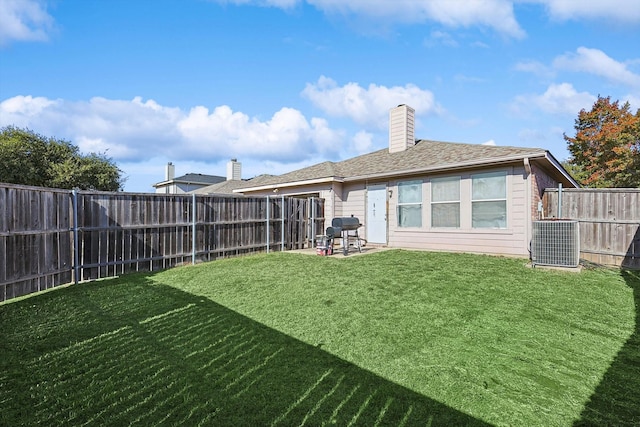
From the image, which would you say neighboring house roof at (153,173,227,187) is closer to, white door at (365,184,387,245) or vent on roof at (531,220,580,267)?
white door at (365,184,387,245)

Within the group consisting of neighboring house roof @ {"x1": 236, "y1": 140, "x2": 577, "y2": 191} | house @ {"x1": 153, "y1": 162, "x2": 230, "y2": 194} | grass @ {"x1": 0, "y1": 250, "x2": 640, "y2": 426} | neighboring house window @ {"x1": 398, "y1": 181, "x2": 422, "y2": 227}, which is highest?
house @ {"x1": 153, "y1": 162, "x2": 230, "y2": 194}

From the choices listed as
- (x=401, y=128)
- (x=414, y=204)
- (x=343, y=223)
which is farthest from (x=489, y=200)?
(x=401, y=128)

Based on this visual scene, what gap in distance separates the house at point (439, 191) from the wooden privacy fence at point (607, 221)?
2.75ft

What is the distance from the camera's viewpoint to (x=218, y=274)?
710 centimetres

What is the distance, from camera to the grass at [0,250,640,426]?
7.66 ft

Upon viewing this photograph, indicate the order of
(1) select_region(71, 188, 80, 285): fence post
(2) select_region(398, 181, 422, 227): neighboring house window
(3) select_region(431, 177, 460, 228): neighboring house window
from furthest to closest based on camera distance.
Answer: (2) select_region(398, 181, 422, 227): neighboring house window
(3) select_region(431, 177, 460, 228): neighboring house window
(1) select_region(71, 188, 80, 285): fence post

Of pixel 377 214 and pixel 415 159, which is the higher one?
pixel 415 159

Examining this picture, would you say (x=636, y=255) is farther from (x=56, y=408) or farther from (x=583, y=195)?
(x=56, y=408)

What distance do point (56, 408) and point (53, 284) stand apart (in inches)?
193

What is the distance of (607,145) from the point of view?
70.1 feet

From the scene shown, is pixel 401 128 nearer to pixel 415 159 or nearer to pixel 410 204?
pixel 415 159

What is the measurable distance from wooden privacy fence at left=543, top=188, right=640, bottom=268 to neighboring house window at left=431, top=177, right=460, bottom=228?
8.18ft

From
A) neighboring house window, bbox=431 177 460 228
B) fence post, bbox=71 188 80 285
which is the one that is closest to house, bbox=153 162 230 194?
fence post, bbox=71 188 80 285

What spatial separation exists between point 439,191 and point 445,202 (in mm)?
384
